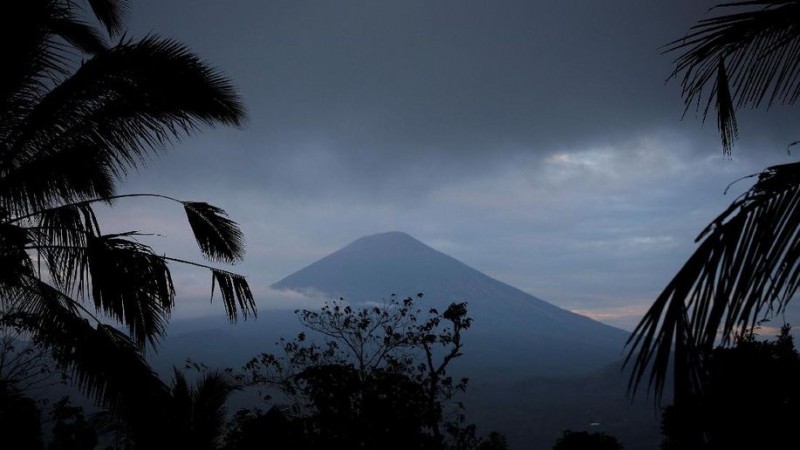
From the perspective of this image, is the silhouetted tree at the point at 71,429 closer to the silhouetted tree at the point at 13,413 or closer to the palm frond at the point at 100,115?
the silhouetted tree at the point at 13,413

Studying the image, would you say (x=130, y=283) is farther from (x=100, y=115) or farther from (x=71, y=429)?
(x=71, y=429)

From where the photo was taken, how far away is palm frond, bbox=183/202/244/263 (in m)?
5.75

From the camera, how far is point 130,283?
14.8 ft

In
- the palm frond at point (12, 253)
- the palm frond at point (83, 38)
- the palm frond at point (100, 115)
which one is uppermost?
the palm frond at point (83, 38)

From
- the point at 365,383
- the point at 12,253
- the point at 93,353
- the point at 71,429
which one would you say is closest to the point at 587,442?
the point at 365,383

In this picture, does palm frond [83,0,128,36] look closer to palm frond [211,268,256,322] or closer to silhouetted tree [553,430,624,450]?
palm frond [211,268,256,322]

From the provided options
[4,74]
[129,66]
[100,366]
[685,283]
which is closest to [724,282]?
[685,283]

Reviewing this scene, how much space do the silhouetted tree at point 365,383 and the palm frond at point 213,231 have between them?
9656 mm

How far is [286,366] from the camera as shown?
56.9 feet

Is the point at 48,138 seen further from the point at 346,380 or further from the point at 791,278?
the point at 346,380

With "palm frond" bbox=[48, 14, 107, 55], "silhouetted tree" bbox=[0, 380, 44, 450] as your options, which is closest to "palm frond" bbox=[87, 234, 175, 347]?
"silhouetted tree" bbox=[0, 380, 44, 450]

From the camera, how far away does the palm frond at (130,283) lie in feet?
14.6

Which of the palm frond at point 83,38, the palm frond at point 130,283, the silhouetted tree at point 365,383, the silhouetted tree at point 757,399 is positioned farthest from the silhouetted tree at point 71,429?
the silhouetted tree at point 757,399

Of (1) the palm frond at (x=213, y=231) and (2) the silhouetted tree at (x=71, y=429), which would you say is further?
(2) the silhouetted tree at (x=71, y=429)
